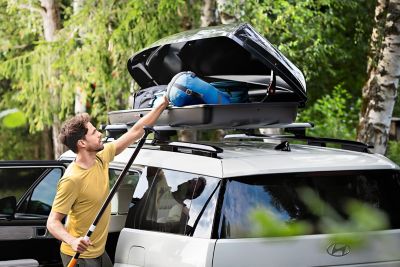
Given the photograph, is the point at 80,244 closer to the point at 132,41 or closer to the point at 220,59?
the point at 220,59

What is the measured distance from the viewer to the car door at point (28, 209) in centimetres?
577

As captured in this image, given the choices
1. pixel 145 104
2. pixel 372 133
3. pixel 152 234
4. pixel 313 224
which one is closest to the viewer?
pixel 313 224

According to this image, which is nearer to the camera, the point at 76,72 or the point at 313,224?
the point at 313,224

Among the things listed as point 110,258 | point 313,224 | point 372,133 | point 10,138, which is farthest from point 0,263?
point 10,138

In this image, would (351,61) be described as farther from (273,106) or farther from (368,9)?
(273,106)

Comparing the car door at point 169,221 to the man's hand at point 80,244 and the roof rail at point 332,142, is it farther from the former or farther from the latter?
the roof rail at point 332,142

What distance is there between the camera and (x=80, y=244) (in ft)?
16.1

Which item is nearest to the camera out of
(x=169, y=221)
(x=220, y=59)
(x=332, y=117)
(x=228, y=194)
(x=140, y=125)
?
(x=228, y=194)

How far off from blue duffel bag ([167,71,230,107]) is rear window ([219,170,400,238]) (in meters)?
0.96

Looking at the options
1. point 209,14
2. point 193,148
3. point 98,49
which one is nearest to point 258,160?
point 193,148

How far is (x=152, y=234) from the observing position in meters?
5.01

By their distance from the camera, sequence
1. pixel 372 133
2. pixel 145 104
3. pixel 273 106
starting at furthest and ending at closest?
pixel 372 133
pixel 145 104
pixel 273 106

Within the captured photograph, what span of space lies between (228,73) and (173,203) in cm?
190

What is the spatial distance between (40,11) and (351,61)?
761cm
